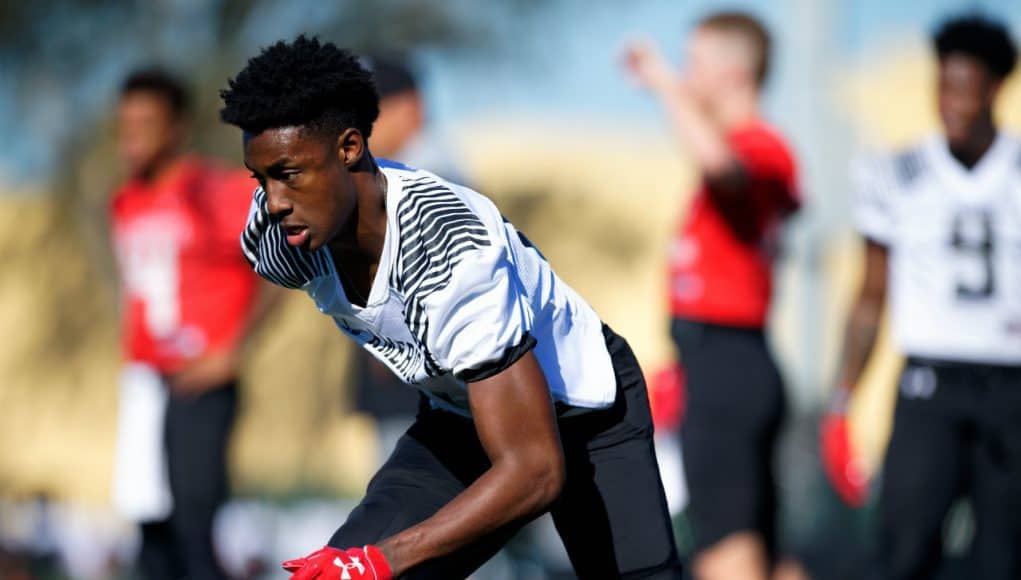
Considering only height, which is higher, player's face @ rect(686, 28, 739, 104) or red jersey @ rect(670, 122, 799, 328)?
player's face @ rect(686, 28, 739, 104)

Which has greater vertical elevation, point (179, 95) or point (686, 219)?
point (179, 95)

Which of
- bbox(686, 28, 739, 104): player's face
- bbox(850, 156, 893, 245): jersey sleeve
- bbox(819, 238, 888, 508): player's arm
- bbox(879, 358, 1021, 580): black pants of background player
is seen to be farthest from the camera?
bbox(819, 238, 888, 508): player's arm

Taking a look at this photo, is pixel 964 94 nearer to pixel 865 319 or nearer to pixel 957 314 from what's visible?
pixel 957 314

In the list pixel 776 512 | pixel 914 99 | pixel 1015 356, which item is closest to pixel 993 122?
pixel 1015 356

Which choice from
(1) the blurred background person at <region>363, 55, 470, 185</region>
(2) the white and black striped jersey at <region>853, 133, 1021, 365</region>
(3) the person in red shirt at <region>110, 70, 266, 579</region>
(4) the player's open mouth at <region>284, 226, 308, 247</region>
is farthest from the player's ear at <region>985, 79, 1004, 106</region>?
(4) the player's open mouth at <region>284, 226, 308, 247</region>

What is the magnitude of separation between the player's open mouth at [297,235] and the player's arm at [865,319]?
10.3 feet

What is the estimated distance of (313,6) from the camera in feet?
40.6

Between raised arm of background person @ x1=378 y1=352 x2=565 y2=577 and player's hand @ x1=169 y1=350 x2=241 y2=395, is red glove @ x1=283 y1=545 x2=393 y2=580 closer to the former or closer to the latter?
raised arm of background person @ x1=378 y1=352 x2=565 y2=577

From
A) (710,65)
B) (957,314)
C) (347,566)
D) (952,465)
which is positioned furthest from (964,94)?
(347,566)

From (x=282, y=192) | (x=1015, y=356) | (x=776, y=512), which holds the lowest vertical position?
(x=776, y=512)

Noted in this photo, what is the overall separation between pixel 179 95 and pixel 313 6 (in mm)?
5574

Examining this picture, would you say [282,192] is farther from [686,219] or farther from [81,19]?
[81,19]

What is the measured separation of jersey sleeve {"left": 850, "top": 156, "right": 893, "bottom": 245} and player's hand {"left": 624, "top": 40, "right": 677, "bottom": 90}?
2.63 ft

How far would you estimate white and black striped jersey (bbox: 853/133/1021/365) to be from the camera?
5688 mm
